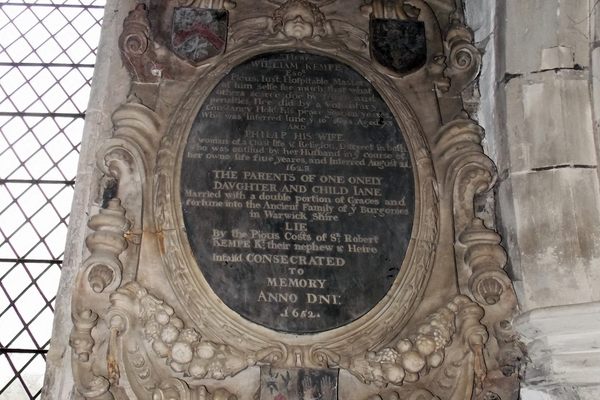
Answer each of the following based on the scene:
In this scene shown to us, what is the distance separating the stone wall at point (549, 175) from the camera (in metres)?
3.56

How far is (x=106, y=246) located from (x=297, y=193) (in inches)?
47.0

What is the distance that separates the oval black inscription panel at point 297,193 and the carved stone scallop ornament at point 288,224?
0.01 m

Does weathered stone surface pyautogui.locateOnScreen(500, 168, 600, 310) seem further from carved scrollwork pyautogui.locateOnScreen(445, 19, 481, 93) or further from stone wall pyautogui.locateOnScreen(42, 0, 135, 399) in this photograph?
stone wall pyautogui.locateOnScreen(42, 0, 135, 399)

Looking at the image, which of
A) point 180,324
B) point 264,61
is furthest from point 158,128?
point 180,324

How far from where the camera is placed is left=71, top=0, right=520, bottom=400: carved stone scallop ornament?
361 cm

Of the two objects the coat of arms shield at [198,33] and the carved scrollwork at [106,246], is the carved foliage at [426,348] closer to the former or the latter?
the carved scrollwork at [106,246]

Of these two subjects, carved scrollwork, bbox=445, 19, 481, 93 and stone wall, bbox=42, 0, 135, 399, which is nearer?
stone wall, bbox=42, 0, 135, 399

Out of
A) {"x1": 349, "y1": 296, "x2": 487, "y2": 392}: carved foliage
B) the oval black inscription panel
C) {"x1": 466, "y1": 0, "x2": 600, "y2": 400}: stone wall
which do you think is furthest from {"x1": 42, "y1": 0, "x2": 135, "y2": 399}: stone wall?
{"x1": 466, "y1": 0, "x2": 600, "y2": 400}: stone wall

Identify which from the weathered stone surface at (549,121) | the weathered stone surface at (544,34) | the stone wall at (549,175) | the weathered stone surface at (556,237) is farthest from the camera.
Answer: the weathered stone surface at (544,34)

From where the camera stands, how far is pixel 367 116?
4.29 m

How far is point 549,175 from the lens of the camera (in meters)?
3.92

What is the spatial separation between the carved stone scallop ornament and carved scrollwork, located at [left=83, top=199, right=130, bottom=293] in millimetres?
13

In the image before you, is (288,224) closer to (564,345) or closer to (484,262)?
(484,262)

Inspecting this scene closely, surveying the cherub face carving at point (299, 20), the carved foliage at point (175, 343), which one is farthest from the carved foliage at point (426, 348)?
the cherub face carving at point (299, 20)
